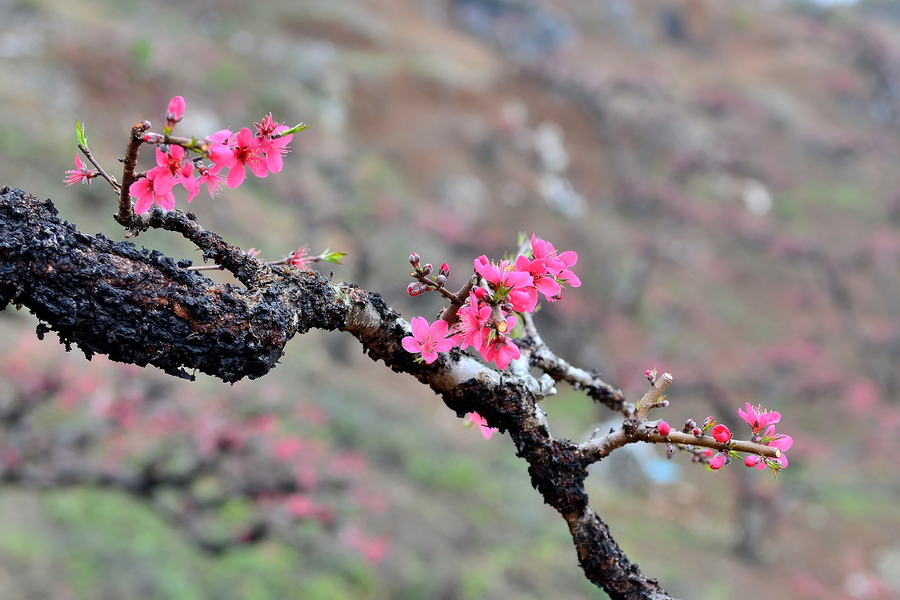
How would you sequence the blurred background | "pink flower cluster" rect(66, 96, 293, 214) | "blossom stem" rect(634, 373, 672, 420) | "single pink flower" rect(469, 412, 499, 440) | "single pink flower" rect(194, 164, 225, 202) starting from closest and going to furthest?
"pink flower cluster" rect(66, 96, 293, 214) → "single pink flower" rect(194, 164, 225, 202) → "blossom stem" rect(634, 373, 672, 420) → "single pink flower" rect(469, 412, 499, 440) → the blurred background

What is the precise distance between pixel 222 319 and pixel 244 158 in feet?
0.99

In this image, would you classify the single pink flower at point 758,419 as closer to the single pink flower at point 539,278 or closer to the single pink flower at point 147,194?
the single pink flower at point 539,278

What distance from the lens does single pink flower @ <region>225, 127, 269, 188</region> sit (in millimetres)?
1175

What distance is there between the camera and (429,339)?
1270mm

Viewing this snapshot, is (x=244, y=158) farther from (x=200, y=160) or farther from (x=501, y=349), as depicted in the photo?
(x=501, y=349)

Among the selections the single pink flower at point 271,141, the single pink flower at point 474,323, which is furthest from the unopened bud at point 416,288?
the single pink flower at point 271,141

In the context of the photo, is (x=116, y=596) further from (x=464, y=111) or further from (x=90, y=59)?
(x=464, y=111)

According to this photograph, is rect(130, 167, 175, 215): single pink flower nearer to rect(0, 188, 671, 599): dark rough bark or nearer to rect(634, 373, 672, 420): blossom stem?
rect(0, 188, 671, 599): dark rough bark

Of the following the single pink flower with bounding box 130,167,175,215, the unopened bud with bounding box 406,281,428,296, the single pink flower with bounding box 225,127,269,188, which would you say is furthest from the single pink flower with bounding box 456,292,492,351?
the single pink flower with bounding box 130,167,175,215

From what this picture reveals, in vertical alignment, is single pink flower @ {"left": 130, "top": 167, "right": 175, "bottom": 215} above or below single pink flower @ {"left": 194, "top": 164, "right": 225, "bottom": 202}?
below

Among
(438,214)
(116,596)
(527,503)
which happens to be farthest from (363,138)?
(116,596)

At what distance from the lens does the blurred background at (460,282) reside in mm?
5324

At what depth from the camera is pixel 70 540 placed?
4.92m

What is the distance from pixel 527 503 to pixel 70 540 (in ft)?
16.4
